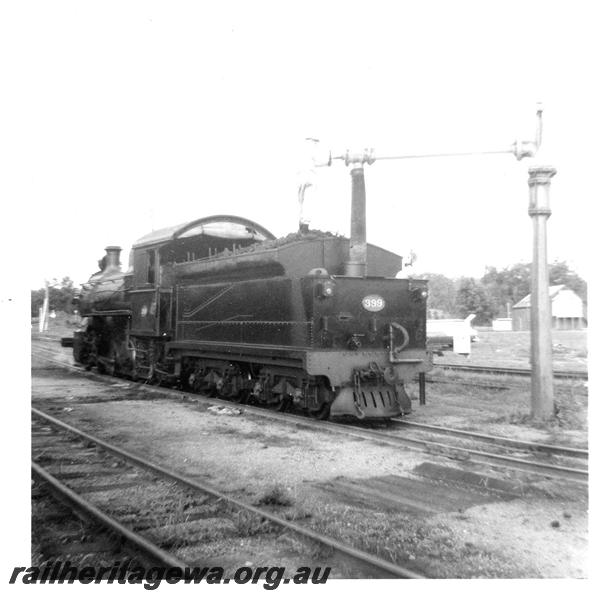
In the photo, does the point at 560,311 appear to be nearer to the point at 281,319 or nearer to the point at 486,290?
the point at 486,290

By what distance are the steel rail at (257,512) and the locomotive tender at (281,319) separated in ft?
8.64

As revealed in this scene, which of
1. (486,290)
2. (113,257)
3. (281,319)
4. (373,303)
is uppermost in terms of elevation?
(113,257)

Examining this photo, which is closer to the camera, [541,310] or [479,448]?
[479,448]

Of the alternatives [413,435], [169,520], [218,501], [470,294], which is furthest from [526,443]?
[169,520]

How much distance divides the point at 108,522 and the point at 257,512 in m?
1.13

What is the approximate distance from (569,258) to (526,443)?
241 cm

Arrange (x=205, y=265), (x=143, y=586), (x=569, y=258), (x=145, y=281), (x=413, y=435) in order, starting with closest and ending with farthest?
(x=143, y=586), (x=569, y=258), (x=413, y=435), (x=205, y=265), (x=145, y=281)

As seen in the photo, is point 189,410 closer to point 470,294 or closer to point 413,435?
point 413,435

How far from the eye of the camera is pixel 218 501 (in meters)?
5.10

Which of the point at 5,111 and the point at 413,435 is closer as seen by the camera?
the point at 5,111

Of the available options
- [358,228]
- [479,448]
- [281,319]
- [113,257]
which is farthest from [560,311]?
[113,257]

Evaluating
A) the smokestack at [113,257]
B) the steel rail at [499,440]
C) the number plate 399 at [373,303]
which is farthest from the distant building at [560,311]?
the smokestack at [113,257]

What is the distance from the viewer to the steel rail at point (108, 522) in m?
3.94

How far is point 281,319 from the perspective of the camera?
8.88 meters
